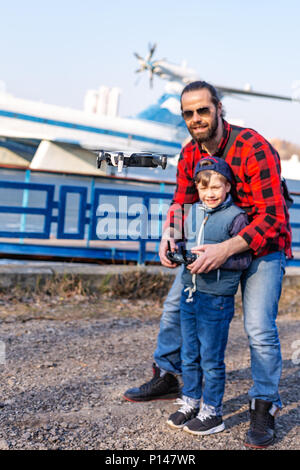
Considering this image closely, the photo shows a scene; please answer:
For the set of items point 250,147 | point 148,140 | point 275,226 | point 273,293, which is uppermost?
point 148,140

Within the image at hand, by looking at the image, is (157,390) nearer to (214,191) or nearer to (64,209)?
(214,191)

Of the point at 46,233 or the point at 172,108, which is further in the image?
the point at 46,233

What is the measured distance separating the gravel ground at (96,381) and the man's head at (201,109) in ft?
5.53

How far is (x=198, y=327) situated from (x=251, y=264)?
463mm

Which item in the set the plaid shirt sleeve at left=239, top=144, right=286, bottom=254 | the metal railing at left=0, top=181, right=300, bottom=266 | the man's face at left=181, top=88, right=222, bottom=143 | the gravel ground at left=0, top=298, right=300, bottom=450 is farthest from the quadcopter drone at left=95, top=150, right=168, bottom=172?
the metal railing at left=0, top=181, right=300, bottom=266

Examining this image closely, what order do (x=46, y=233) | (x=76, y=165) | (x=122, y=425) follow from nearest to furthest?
(x=122, y=425) < (x=46, y=233) < (x=76, y=165)

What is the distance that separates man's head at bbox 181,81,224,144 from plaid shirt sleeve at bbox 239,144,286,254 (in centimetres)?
27

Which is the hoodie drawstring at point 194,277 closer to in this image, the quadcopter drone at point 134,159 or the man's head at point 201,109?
the man's head at point 201,109

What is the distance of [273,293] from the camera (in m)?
2.57

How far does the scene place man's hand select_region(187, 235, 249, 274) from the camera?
243 centimetres

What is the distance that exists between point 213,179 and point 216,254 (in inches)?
16.1

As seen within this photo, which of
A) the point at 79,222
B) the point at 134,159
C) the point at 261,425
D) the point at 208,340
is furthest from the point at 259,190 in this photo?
the point at 79,222
